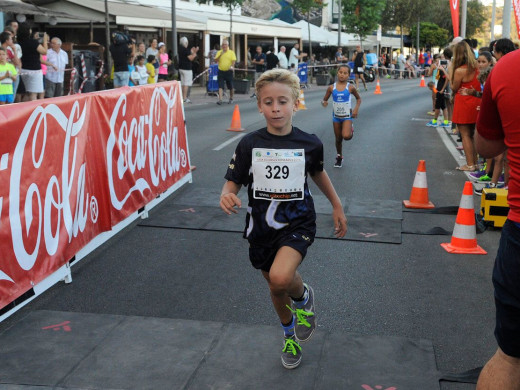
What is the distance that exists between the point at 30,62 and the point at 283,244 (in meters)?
13.9

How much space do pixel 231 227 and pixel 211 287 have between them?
2115mm

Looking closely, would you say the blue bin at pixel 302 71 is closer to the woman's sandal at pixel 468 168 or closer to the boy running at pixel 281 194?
the woman's sandal at pixel 468 168

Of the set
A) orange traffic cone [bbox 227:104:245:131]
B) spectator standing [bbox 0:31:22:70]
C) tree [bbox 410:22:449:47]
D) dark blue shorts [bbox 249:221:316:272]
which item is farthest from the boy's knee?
tree [bbox 410:22:449:47]

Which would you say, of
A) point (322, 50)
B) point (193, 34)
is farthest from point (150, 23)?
point (322, 50)

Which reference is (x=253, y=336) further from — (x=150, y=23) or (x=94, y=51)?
(x=150, y=23)

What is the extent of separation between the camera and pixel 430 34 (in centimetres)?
→ 8675

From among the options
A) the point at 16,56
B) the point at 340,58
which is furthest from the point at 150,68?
the point at 340,58

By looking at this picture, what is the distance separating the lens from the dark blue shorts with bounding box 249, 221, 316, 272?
166 inches

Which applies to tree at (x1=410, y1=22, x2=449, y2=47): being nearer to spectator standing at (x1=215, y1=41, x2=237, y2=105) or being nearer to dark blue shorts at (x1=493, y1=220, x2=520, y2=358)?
spectator standing at (x1=215, y1=41, x2=237, y2=105)

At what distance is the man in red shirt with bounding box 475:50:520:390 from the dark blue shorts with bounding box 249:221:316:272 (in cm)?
141

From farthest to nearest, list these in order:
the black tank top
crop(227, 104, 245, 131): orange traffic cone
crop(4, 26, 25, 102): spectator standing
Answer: the black tank top < crop(227, 104, 245, 131): orange traffic cone < crop(4, 26, 25, 102): spectator standing

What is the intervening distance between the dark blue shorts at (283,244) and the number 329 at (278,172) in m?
0.32

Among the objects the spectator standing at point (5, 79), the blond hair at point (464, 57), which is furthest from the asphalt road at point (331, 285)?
the spectator standing at point (5, 79)

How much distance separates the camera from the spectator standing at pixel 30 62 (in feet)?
53.1
